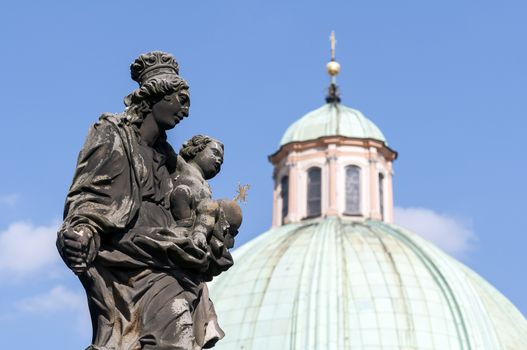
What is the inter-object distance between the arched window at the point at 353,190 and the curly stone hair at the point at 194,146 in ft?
214

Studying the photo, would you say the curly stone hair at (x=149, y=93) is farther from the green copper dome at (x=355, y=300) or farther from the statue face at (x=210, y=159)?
the green copper dome at (x=355, y=300)

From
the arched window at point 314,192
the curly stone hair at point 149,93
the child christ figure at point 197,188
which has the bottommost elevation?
the child christ figure at point 197,188

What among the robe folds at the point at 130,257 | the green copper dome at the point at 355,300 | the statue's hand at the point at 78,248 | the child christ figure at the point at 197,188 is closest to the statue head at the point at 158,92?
the robe folds at the point at 130,257

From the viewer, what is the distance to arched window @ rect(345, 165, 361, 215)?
257 feet

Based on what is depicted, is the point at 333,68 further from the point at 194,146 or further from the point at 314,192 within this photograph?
the point at 194,146

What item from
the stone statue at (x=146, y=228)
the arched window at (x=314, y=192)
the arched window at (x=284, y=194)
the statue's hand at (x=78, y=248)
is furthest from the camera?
the arched window at (x=284, y=194)

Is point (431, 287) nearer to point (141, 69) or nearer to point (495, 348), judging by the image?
point (495, 348)

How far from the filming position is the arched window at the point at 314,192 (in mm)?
78438

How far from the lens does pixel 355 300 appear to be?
68250mm

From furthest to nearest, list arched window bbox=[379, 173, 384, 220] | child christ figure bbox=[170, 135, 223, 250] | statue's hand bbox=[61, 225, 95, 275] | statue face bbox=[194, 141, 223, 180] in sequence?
1. arched window bbox=[379, 173, 384, 220]
2. statue face bbox=[194, 141, 223, 180]
3. child christ figure bbox=[170, 135, 223, 250]
4. statue's hand bbox=[61, 225, 95, 275]

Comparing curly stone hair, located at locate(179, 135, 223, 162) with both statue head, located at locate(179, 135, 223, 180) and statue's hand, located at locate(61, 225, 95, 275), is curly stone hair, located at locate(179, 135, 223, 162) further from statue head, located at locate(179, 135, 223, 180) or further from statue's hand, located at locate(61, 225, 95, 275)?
statue's hand, located at locate(61, 225, 95, 275)

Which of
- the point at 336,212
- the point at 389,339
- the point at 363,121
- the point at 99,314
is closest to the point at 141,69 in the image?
the point at 99,314

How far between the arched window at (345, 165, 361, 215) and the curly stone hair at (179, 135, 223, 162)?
65.3m

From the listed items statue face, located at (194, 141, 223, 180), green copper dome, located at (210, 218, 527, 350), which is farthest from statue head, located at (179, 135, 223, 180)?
green copper dome, located at (210, 218, 527, 350)
